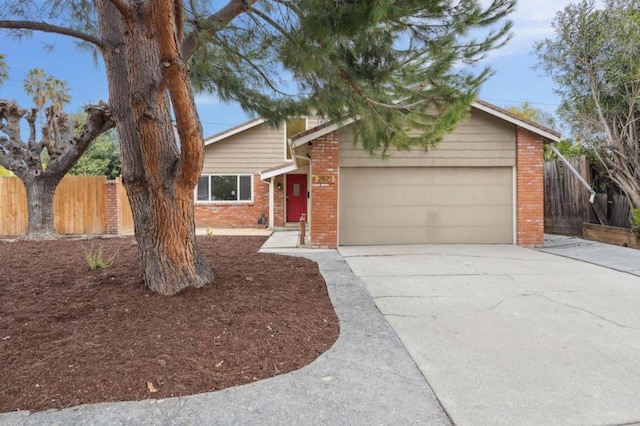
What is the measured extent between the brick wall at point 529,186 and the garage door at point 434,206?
0.28 metres

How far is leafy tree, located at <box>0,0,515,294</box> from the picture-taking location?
12.9 feet

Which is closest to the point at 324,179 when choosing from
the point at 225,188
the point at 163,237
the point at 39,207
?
the point at 163,237

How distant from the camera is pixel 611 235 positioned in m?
9.81

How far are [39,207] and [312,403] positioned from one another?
11.6 metres

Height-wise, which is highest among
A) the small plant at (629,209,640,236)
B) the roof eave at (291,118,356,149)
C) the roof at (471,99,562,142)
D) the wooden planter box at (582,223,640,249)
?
the roof at (471,99,562,142)

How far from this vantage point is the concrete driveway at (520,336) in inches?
102

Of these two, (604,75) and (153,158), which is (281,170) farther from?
(604,75)

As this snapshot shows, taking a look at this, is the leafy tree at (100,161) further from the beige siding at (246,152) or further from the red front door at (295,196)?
the red front door at (295,196)

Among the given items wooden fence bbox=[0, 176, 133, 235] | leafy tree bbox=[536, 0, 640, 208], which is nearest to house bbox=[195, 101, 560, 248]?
leafy tree bbox=[536, 0, 640, 208]

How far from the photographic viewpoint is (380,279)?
6246 millimetres

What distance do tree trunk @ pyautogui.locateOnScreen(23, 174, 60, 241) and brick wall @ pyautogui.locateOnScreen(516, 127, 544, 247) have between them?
1251 cm

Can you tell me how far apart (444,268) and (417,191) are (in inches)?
130

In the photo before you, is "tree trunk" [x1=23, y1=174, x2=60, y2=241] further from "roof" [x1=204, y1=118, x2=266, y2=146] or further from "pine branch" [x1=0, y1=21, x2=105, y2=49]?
"pine branch" [x1=0, y1=21, x2=105, y2=49]

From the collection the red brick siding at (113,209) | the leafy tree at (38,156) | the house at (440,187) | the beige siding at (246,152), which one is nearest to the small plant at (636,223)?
the house at (440,187)
